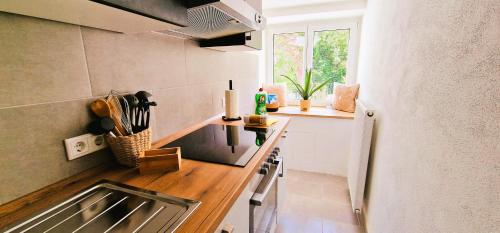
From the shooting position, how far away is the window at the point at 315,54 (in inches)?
104

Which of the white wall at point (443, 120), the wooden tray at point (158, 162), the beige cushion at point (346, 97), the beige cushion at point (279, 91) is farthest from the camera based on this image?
the beige cushion at point (279, 91)

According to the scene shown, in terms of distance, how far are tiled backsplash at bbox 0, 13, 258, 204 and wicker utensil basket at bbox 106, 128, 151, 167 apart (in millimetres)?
86

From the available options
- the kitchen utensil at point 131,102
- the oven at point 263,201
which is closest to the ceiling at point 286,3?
the oven at point 263,201

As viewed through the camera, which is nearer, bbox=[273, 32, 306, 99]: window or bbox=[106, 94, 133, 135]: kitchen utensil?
bbox=[106, 94, 133, 135]: kitchen utensil

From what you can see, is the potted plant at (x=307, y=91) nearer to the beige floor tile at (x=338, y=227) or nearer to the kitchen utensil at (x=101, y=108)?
the beige floor tile at (x=338, y=227)

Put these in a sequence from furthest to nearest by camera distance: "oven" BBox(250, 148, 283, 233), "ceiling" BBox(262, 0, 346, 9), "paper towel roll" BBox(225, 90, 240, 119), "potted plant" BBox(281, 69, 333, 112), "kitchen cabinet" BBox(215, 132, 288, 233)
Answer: "potted plant" BBox(281, 69, 333, 112) < "ceiling" BBox(262, 0, 346, 9) < "paper towel roll" BBox(225, 90, 240, 119) < "oven" BBox(250, 148, 283, 233) < "kitchen cabinet" BBox(215, 132, 288, 233)

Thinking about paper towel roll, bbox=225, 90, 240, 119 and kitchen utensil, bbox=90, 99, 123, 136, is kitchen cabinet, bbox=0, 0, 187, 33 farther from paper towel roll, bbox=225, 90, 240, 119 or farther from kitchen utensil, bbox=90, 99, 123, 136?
paper towel roll, bbox=225, 90, 240, 119

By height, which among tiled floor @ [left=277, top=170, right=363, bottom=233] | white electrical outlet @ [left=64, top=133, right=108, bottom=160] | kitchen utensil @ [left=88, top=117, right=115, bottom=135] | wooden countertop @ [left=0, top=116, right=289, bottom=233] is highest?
kitchen utensil @ [left=88, top=117, right=115, bottom=135]

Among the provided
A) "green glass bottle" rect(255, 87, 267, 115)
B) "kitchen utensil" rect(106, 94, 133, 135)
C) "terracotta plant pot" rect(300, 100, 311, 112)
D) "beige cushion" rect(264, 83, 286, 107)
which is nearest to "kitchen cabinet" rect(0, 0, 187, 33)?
"kitchen utensil" rect(106, 94, 133, 135)

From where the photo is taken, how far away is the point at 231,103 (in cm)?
156

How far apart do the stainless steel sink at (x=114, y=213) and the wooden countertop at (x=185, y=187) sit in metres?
0.03

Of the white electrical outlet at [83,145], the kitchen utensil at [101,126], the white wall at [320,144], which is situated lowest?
the white wall at [320,144]

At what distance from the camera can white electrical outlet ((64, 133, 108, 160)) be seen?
69cm

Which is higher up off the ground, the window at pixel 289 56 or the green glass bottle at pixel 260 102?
the window at pixel 289 56
